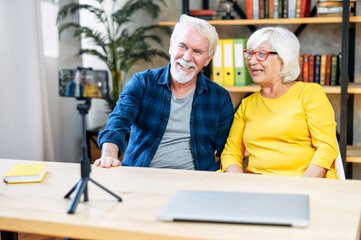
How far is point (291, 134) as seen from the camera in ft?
5.60

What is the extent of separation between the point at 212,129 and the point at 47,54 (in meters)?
1.84

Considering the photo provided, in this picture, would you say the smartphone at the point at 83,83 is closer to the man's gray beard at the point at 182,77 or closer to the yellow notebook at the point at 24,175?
the yellow notebook at the point at 24,175

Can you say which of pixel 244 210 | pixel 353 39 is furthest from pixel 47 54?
pixel 244 210

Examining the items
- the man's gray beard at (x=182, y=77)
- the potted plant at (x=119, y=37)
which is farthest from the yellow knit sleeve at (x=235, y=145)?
the potted plant at (x=119, y=37)

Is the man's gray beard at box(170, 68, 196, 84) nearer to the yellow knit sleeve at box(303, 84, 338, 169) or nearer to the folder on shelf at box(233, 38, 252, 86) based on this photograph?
the yellow knit sleeve at box(303, 84, 338, 169)

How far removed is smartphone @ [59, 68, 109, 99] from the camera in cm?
98

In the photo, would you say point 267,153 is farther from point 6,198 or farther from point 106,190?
point 6,198

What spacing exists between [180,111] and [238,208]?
92 centimetres

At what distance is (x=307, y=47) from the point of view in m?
3.18

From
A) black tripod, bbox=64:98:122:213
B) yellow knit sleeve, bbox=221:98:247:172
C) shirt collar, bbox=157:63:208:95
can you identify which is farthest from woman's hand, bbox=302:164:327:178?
black tripod, bbox=64:98:122:213

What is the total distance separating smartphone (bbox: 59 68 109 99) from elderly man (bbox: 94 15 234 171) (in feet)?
2.44

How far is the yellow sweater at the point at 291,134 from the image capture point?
1668 millimetres

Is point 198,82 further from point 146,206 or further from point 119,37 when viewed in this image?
point 119,37

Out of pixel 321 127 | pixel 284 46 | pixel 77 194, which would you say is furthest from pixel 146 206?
pixel 284 46
